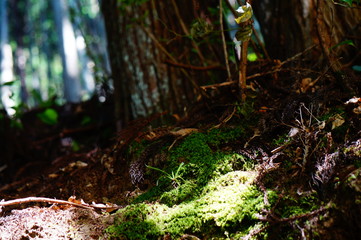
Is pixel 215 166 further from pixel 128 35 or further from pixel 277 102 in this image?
pixel 128 35

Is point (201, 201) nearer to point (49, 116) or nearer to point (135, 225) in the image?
point (135, 225)

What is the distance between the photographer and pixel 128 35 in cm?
309

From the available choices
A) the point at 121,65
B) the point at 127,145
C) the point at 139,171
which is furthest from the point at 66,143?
the point at 139,171

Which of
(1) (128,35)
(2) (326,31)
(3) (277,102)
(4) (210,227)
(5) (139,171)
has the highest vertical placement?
(1) (128,35)

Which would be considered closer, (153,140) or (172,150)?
(172,150)

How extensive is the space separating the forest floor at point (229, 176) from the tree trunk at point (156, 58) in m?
0.57

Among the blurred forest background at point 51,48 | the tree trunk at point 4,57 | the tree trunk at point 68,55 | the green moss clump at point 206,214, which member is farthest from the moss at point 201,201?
the tree trunk at point 4,57

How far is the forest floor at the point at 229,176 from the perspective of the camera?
119 cm

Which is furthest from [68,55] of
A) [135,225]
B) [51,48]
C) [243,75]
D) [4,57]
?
[51,48]

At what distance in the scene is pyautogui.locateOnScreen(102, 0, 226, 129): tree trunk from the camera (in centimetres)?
286

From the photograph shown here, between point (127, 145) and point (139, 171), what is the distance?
36 cm

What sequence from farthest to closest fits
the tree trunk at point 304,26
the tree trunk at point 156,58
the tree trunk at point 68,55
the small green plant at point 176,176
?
1. the tree trunk at point 68,55
2. the tree trunk at point 156,58
3. the tree trunk at point 304,26
4. the small green plant at point 176,176

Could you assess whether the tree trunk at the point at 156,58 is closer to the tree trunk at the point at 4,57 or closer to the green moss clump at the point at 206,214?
the green moss clump at the point at 206,214

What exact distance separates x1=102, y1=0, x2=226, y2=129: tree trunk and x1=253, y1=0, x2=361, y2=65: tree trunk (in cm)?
54
